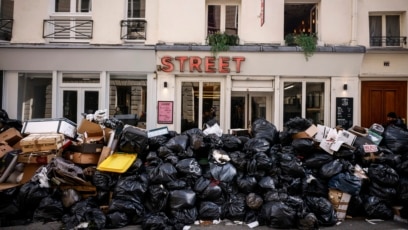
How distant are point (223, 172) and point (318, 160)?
63.0 inches

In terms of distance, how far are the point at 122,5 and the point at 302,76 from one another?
6.13m

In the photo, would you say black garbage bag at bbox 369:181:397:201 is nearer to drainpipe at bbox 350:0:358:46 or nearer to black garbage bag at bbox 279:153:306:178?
black garbage bag at bbox 279:153:306:178

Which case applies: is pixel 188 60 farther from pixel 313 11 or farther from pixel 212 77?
pixel 313 11

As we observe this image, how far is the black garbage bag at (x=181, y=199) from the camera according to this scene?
526 cm

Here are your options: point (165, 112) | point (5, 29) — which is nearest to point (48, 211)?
point (165, 112)

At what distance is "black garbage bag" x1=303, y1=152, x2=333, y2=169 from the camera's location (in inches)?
228

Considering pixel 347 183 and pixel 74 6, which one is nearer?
pixel 347 183

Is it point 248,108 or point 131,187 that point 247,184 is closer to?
point 131,187

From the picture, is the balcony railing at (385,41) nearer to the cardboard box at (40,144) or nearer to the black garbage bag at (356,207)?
the black garbage bag at (356,207)

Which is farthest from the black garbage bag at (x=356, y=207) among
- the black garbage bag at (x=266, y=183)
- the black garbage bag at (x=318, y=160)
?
the black garbage bag at (x=266, y=183)

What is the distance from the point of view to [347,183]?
213 inches

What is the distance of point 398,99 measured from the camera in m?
11.1

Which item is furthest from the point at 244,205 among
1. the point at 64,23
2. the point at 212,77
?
the point at 64,23

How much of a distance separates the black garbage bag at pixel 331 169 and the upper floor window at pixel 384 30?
6990mm
